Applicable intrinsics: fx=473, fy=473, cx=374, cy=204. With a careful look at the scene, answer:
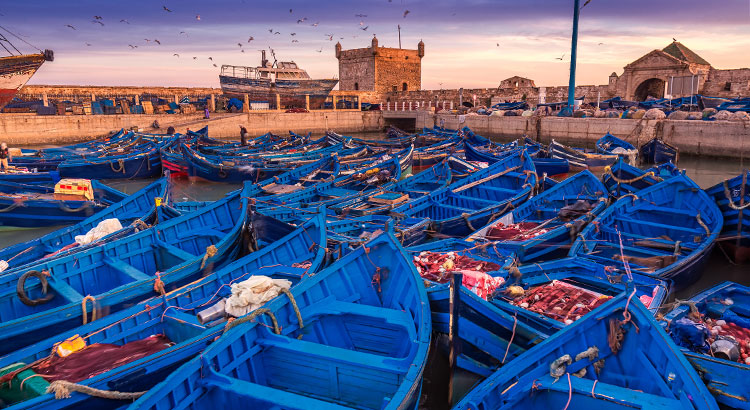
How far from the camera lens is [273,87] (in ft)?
147

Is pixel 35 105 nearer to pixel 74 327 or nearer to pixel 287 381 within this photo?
pixel 74 327

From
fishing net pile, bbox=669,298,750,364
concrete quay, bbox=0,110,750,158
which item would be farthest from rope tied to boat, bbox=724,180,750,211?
concrete quay, bbox=0,110,750,158

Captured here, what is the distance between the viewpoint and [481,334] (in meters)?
5.45

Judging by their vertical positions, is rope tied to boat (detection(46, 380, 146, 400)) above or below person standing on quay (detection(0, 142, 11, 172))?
below

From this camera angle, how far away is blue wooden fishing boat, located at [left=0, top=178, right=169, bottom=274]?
7906 mm

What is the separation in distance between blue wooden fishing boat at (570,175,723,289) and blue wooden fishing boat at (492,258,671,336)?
561 mm

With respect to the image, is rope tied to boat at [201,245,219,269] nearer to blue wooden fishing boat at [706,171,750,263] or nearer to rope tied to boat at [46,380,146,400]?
rope tied to boat at [46,380,146,400]

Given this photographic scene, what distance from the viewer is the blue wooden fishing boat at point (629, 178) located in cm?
1255

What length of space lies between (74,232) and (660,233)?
38.4 ft

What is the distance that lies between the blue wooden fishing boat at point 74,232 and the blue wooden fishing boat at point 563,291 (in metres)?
6.69

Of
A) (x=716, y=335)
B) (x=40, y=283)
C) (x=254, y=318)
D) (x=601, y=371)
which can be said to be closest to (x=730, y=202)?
(x=716, y=335)

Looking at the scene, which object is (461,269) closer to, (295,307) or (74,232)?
(295,307)

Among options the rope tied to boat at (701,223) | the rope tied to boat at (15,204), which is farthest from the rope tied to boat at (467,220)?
the rope tied to boat at (15,204)

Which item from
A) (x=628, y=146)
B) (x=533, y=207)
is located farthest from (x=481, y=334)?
(x=628, y=146)
